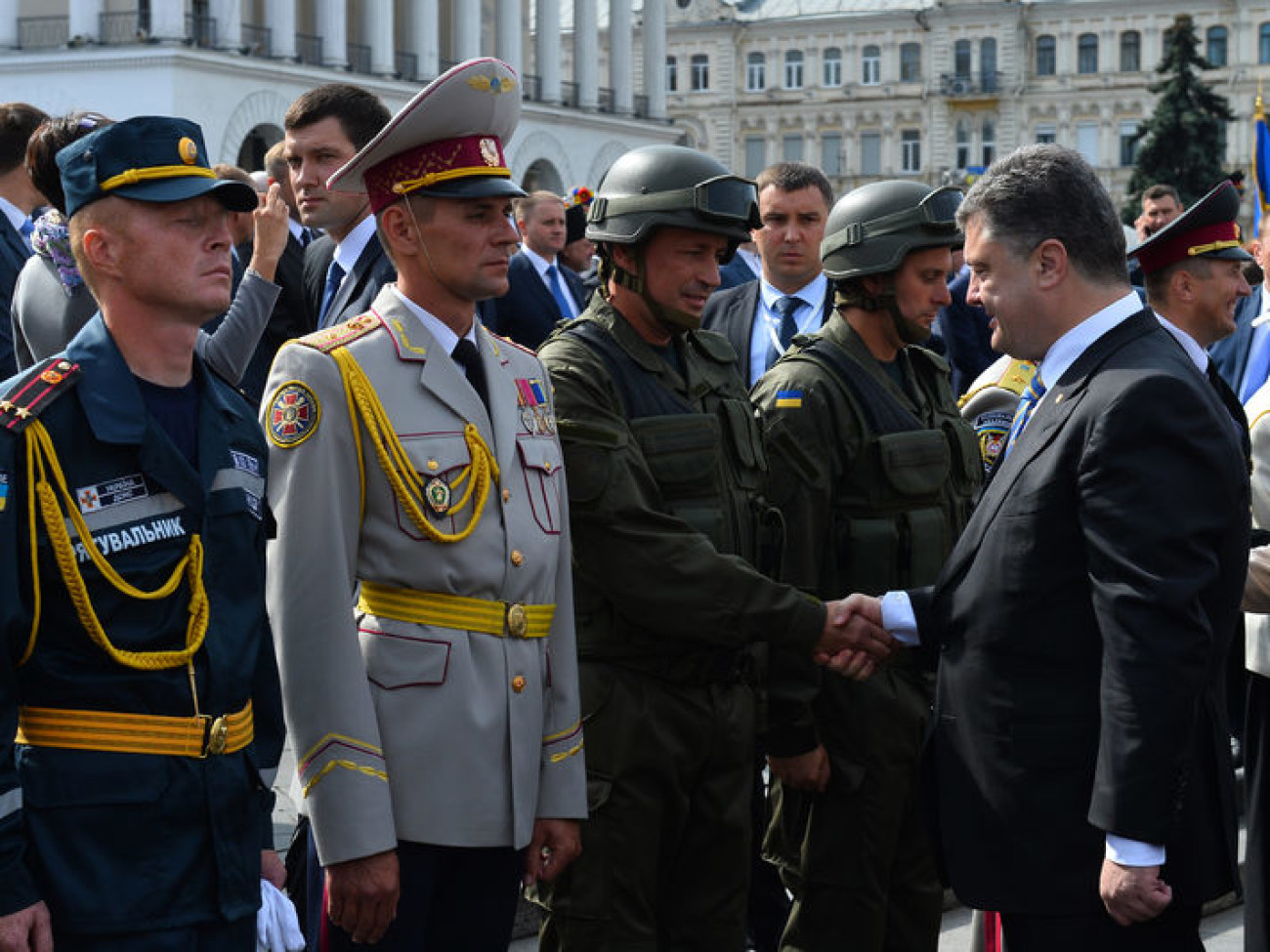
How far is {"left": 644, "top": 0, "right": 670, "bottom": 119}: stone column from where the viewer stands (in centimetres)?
6284

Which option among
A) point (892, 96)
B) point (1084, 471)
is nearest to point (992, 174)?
point (1084, 471)

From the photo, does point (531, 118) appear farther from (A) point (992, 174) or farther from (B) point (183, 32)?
(A) point (992, 174)

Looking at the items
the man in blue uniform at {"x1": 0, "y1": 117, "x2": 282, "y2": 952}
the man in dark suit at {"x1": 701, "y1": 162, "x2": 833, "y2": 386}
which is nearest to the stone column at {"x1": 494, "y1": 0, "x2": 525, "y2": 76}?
the man in dark suit at {"x1": 701, "y1": 162, "x2": 833, "y2": 386}

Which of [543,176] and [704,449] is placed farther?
[543,176]

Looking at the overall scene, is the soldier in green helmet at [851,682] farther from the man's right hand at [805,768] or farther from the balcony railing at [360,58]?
the balcony railing at [360,58]

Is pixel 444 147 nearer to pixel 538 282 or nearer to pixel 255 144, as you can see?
pixel 538 282

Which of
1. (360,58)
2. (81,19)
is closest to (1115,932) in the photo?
(81,19)

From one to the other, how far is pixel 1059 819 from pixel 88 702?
71.2 inches

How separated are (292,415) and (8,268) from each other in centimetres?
326

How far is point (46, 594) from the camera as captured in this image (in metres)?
3.09

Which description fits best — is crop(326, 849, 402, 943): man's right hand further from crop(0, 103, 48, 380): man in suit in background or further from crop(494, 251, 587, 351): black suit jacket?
crop(494, 251, 587, 351): black suit jacket

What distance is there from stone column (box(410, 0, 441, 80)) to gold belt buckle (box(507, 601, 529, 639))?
53.5 m

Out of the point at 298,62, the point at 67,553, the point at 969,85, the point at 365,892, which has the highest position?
the point at 969,85

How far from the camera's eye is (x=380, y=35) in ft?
174
